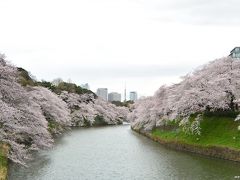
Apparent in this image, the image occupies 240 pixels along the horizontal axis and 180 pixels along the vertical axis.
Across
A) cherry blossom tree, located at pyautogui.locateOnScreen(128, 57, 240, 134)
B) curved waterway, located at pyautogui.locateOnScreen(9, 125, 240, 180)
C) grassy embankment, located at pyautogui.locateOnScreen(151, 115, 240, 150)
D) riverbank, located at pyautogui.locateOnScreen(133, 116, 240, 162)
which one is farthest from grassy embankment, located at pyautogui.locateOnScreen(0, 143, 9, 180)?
cherry blossom tree, located at pyautogui.locateOnScreen(128, 57, 240, 134)

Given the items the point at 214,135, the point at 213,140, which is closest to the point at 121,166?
the point at 213,140

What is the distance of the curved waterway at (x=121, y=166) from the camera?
28.0 metres

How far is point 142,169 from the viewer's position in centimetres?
3092

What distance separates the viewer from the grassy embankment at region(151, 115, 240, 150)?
36.7 m

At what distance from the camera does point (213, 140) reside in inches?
1521

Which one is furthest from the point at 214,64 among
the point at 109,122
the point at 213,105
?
the point at 109,122

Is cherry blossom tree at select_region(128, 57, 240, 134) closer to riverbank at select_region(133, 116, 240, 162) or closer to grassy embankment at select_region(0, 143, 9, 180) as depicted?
riverbank at select_region(133, 116, 240, 162)

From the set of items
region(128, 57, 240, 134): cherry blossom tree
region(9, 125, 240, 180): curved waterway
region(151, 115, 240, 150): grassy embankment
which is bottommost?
region(9, 125, 240, 180): curved waterway

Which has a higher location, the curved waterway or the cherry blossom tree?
the cherry blossom tree

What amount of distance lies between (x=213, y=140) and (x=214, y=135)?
1.28m

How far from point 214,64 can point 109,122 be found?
6802cm

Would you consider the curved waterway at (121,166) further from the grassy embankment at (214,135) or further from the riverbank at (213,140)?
the grassy embankment at (214,135)

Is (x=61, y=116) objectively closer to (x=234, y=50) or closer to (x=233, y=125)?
(x=233, y=125)

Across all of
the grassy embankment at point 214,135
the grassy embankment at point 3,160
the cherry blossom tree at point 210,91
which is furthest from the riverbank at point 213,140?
the grassy embankment at point 3,160
